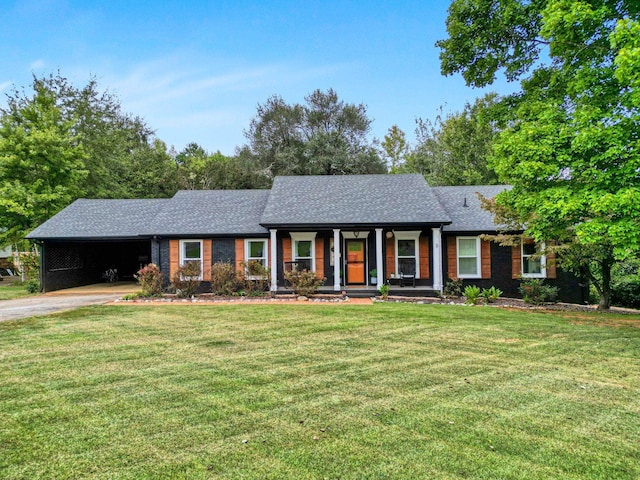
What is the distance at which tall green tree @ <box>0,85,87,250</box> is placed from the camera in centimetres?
1877

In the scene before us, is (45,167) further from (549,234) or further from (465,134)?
(465,134)

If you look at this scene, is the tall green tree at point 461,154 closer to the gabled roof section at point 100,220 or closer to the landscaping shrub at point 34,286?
the gabled roof section at point 100,220

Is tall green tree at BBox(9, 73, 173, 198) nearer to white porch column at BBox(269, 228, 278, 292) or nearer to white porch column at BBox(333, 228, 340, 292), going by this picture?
white porch column at BBox(269, 228, 278, 292)

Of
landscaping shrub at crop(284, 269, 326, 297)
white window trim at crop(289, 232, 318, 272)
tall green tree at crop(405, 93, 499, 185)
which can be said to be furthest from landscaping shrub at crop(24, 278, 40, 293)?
tall green tree at crop(405, 93, 499, 185)

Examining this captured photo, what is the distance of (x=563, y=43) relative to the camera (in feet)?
28.7

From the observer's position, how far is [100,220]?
1642cm

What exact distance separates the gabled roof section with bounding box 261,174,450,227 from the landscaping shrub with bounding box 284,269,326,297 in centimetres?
175

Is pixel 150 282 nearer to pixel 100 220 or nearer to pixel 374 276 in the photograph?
pixel 100 220

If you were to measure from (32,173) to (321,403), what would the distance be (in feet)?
75.6

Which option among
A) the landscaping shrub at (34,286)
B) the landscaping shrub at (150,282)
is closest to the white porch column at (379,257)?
the landscaping shrub at (150,282)

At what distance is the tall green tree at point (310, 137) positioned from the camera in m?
32.6

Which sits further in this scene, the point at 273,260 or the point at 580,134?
the point at 273,260

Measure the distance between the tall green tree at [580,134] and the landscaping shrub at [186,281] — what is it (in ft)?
32.6

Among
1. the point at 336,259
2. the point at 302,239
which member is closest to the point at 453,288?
the point at 336,259
